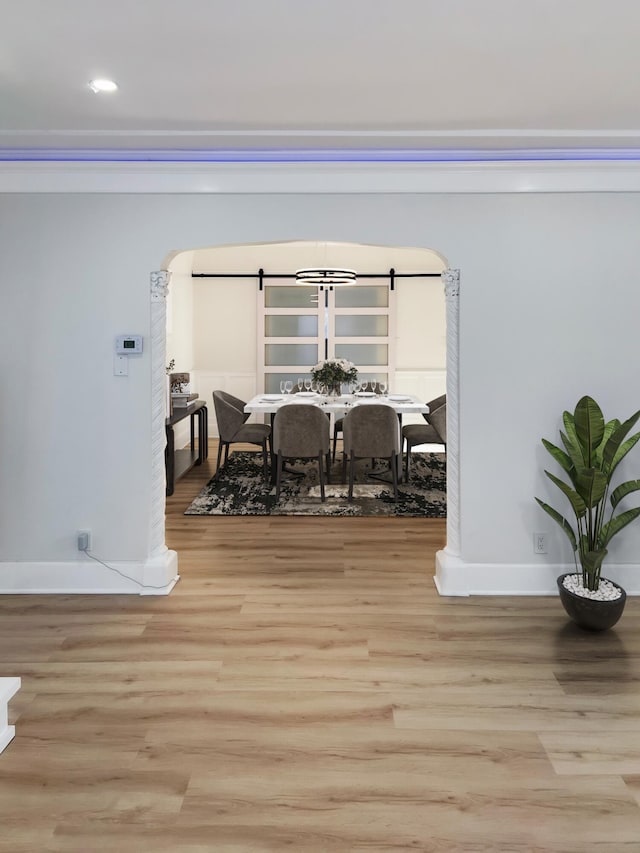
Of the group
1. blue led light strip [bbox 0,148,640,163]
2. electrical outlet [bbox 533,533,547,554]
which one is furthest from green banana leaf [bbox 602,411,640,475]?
blue led light strip [bbox 0,148,640,163]

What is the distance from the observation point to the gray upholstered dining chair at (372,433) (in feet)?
17.9

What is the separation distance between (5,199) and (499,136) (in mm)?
2703

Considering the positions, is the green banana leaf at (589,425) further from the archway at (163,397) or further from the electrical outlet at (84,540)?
the electrical outlet at (84,540)

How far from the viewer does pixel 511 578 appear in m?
3.69

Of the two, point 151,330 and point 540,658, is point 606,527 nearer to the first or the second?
point 540,658

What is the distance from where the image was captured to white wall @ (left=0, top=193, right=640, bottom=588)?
11.7 ft

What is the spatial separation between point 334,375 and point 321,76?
3.90m

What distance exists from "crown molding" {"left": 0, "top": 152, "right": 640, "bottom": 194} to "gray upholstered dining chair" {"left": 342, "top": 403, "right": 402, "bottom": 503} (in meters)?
2.26

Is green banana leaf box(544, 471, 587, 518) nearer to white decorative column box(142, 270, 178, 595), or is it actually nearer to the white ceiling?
the white ceiling

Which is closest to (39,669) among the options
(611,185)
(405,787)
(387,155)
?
(405,787)

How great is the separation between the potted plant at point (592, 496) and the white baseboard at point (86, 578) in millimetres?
2239

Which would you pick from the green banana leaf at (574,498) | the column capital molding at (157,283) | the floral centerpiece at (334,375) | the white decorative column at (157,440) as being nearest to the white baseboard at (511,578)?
the green banana leaf at (574,498)

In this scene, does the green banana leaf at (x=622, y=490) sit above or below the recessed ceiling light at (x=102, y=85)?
below

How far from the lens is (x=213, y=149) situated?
11.3 ft
